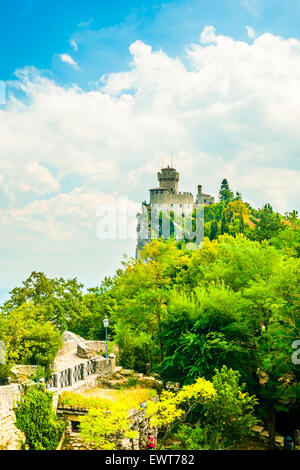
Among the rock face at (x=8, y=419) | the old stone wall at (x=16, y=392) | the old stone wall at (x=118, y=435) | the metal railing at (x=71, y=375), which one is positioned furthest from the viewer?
the metal railing at (x=71, y=375)

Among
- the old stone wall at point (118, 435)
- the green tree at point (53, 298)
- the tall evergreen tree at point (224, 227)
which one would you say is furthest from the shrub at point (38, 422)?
the tall evergreen tree at point (224, 227)

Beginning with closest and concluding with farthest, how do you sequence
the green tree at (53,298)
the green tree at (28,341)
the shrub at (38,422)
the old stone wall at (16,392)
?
1. the shrub at (38,422)
2. the old stone wall at (16,392)
3. the green tree at (28,341)
4. the green tree at (53,298)

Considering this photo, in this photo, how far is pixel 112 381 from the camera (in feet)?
64.4

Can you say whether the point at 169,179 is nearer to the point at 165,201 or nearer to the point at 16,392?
the point at 165,201

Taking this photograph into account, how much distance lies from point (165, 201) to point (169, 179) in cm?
805

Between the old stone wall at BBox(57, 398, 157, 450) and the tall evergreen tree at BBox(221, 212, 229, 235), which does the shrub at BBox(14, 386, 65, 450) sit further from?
the tall evergreen tree at BBox(221, 212, 229, 235)

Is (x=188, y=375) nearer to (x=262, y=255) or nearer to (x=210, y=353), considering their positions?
(x=210, y=353)

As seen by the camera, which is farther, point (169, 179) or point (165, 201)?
point (169, 179)

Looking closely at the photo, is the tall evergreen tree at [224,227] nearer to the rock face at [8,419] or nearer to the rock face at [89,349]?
the rock face at [89,349]

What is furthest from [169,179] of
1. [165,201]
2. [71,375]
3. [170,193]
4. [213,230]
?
[71,375]

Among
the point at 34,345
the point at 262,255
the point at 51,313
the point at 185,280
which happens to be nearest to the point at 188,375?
the point at 262,255

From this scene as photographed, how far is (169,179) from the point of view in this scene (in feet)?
302

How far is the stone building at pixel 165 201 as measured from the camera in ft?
271
